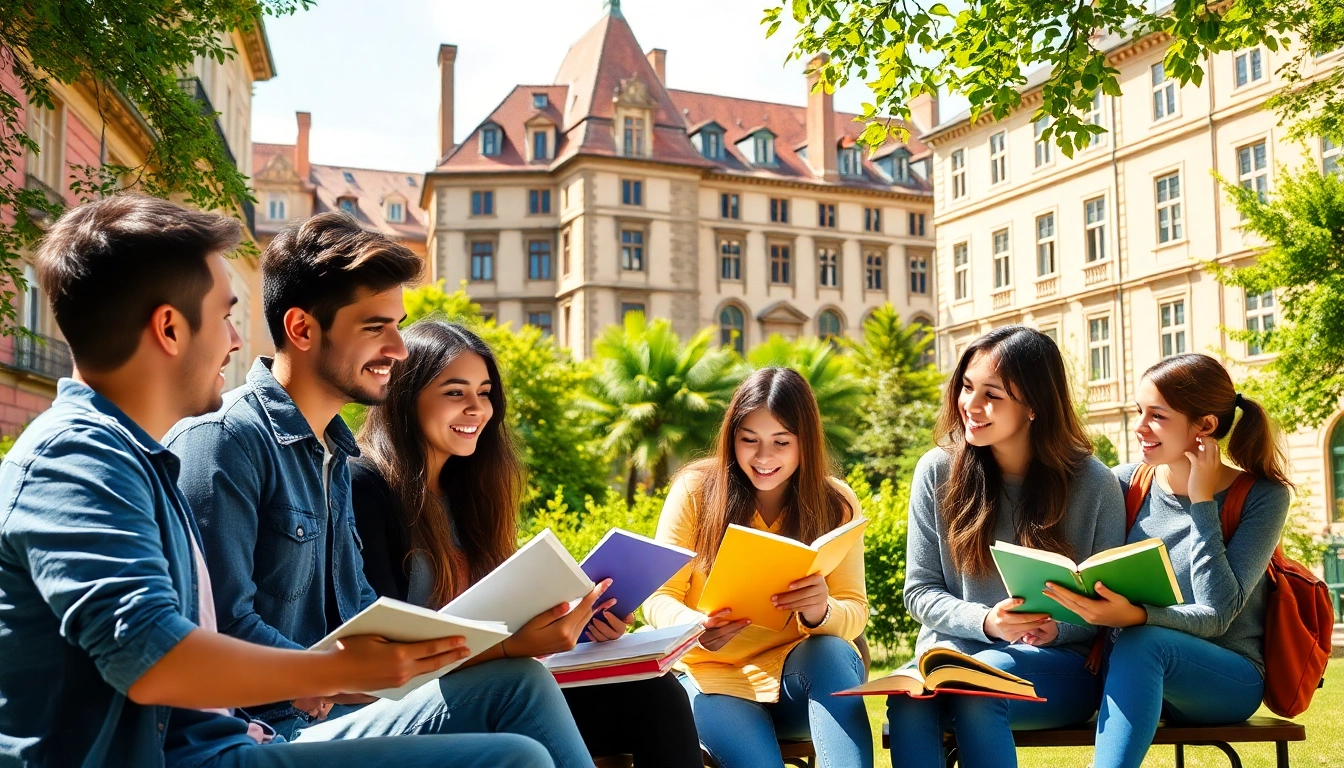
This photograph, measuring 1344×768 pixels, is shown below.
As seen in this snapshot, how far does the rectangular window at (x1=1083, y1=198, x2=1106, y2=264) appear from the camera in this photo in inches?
1296

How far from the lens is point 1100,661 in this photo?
3693mm

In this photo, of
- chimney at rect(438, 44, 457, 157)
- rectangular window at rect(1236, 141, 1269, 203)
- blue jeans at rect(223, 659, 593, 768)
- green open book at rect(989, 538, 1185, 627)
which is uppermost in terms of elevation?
chimney at rect(438, 44, 457, 157)

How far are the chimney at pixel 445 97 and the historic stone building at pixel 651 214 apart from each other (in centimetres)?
Answer: 8

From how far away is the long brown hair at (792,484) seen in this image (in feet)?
13.4

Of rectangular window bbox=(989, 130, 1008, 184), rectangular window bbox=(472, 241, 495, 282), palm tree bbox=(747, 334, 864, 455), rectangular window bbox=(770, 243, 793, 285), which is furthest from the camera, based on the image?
rectangular window bbox=(770, 243, 793, 285)

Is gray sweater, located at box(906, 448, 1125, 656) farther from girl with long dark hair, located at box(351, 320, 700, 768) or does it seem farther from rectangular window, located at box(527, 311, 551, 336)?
rectangular window, located at box(527, 311, 551, 336)

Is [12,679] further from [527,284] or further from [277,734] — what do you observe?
[527,284]

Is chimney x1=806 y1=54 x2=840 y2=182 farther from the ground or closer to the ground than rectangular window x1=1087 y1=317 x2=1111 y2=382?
farther from the ground

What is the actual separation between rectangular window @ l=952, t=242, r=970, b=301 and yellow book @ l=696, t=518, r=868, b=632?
35103 millimetres

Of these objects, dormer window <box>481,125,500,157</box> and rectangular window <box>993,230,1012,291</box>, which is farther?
dormer window <box>481,125,500,157</box>

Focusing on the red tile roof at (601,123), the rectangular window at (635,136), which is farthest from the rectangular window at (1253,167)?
the rectangular window at (635,136)

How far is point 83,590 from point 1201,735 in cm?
298

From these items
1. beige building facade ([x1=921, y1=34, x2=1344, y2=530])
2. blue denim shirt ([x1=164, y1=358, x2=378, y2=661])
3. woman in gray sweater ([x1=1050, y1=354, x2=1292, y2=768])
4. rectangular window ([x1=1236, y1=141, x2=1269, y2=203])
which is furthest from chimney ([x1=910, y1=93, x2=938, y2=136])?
blue denim shirt ([x1=164, y1=358, x2=378, y2=661])

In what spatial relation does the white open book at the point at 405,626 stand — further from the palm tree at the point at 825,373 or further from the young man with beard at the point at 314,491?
the palm tree at the point at 825,373
